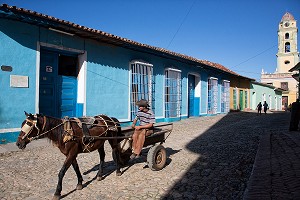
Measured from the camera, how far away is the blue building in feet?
21.9

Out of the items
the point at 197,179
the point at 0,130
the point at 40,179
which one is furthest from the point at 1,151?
the point at 197,179

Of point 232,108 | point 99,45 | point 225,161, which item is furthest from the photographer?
point 232,108

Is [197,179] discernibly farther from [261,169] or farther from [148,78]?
[148,78]

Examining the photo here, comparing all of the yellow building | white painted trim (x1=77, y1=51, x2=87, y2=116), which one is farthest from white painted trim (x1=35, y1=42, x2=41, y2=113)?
Result: the yellow building

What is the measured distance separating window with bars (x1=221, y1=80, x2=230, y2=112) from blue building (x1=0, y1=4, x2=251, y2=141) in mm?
7062

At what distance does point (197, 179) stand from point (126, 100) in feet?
21.3

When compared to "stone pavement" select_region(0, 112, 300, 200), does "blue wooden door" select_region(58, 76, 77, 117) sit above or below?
above

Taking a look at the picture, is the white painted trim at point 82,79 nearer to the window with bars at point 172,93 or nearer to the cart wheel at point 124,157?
the cart wheel at point 124,157

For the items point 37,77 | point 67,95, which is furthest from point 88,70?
point 37,77

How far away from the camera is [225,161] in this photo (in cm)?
518

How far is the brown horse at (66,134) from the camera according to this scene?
3219 millimetres

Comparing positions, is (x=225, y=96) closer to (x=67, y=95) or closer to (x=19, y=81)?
(x=67, y=95)

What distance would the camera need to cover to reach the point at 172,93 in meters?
13.1

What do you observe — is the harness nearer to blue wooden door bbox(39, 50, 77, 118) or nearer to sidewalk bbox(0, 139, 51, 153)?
sidewalk bbox(0, 139, 51, 153)
